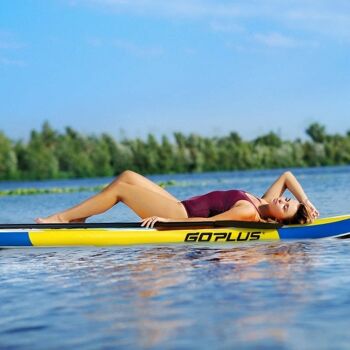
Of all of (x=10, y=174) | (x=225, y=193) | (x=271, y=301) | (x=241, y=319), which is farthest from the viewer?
(x=10, y=174)

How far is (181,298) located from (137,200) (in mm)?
3714

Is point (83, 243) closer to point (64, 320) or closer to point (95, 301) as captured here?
point (95, 301)

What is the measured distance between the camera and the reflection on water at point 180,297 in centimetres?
580

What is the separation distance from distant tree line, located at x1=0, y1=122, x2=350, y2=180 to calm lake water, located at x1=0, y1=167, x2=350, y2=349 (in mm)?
70503

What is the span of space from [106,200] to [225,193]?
1492 millimetres

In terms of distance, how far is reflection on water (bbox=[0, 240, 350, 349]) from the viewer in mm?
5805

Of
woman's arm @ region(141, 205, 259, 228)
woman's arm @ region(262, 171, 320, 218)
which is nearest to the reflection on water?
woman's arm @ region(141, 205, 259, 228)

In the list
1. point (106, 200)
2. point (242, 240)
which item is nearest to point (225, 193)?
point (242, 240)

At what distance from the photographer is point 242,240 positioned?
415 inches

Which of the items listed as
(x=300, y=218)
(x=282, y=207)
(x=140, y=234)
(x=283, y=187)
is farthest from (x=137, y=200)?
(x=300, y=218)

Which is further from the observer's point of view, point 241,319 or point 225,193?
point 225,193

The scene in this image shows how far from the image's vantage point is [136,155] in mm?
82438

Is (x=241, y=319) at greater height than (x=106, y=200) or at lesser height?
lesser

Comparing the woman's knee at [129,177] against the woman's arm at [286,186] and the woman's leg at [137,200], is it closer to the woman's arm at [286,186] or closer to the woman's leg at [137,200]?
the woman's leg at [137,200]
